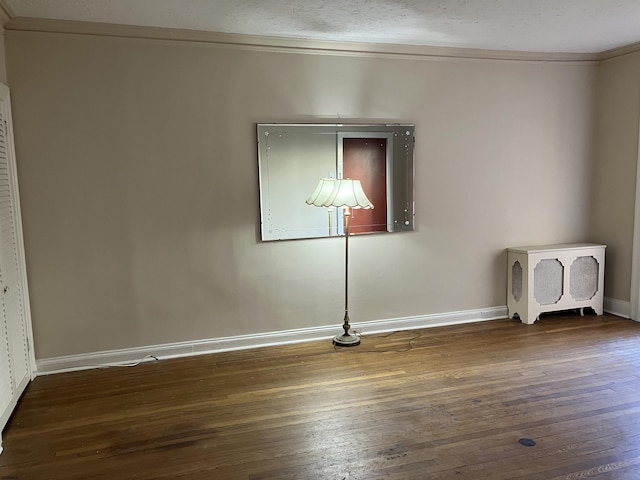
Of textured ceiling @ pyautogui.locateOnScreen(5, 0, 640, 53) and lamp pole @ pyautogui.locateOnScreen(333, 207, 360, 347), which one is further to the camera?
lamp pole @ pyautogui.locateOnScreen(333, 207, 360, 347)

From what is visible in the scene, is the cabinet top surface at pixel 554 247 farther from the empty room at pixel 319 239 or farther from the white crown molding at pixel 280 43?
the white crown molding at pixel 280 43

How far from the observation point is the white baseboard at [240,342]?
359 cm

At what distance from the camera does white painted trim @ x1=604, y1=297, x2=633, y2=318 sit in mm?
4617

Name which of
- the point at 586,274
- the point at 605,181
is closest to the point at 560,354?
the point at 586,274

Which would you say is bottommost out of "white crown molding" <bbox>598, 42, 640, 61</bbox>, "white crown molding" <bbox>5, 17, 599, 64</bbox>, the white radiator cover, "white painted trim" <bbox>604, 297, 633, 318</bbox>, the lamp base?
the lamp base

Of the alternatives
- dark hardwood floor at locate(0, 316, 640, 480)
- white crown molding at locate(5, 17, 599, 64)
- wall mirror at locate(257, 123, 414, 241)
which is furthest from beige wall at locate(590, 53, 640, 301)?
wall mirror at locate(257, 123, 414, 241)

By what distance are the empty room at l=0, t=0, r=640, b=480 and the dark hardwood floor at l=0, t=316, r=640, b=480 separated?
0.06ft

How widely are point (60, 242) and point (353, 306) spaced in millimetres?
2401

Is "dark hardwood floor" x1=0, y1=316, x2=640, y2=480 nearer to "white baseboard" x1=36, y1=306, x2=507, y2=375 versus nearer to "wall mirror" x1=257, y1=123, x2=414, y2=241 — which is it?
"white baseboard" x1=36, y1=306, x2=507, y2=375

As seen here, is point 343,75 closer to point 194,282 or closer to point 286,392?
point 194,282

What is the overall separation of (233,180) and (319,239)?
884 millimetres

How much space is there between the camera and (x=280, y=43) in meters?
3.81

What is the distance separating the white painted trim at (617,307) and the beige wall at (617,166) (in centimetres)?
5

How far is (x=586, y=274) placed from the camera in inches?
183
